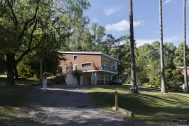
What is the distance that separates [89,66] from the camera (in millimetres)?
41531

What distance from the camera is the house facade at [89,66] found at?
40438 millimetres

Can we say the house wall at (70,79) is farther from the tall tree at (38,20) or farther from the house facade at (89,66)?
the tall tree at (38,20)

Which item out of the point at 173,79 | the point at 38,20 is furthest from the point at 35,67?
the point at 173,79

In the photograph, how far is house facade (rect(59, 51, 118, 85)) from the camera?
40.4 metres

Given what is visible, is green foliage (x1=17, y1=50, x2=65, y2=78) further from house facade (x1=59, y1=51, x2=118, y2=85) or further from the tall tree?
the tall tree

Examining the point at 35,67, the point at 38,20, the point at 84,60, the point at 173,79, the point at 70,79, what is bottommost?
the point at 70,79

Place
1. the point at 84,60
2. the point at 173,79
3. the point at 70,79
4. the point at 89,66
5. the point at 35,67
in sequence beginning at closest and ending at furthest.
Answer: the point at 173,79 → the point at 35,67 → the point at 70,79 → the point at 89,66 → the point at 84,60

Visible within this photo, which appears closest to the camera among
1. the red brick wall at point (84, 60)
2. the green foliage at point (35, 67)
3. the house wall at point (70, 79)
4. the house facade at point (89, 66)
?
the green foliage at point (35, 67)

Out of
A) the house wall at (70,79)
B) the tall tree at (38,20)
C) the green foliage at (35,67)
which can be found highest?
the tall tree at (38,20)

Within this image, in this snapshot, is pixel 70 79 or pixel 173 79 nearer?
pixel 173 79

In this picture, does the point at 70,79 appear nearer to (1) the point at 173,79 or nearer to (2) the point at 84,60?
(2) the point at 84,60

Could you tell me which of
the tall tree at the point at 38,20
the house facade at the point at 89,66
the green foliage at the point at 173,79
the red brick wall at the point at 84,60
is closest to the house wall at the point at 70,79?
the house facade at the point at 89,66

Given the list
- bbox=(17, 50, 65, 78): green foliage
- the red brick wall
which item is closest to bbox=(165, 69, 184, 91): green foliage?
the red brick wall

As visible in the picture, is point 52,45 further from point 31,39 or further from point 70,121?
point 70,121
